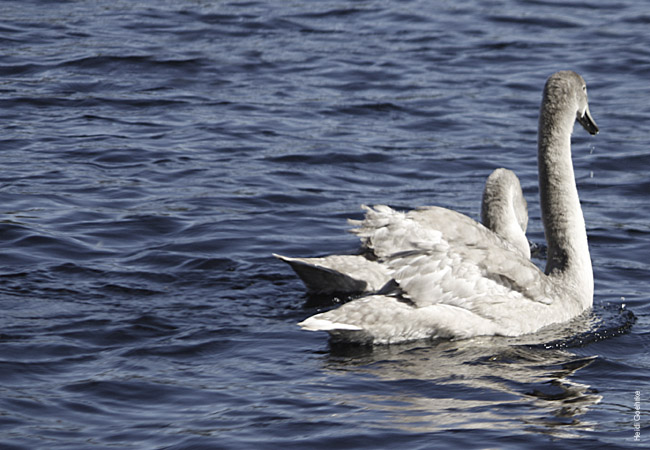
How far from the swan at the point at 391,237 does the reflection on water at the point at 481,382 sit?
2.80 ft

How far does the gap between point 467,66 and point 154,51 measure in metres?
4.75

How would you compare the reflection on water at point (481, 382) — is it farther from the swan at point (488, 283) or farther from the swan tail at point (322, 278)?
the swan tail at point (322, 278)

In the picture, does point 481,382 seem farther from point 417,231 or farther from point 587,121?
point 587,121

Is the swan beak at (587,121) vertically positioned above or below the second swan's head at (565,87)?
below

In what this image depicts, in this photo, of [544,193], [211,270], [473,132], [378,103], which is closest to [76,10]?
[378,103]

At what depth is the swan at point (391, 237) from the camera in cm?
→ 938

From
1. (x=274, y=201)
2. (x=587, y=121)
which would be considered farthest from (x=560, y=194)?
(x=274, y=201)

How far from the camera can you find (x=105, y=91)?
53.5ft

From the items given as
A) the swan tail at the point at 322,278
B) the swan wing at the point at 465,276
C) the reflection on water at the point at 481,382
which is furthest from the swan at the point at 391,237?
the reflection on water at the point at 481,382

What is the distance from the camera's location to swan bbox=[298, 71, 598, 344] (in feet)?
29.6

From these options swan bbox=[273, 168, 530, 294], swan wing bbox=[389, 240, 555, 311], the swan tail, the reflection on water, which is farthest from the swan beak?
the swan tail

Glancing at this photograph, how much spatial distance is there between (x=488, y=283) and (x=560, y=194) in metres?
1.35

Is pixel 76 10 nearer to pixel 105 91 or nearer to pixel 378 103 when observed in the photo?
pixel 105 91

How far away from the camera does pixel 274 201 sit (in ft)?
42.4
